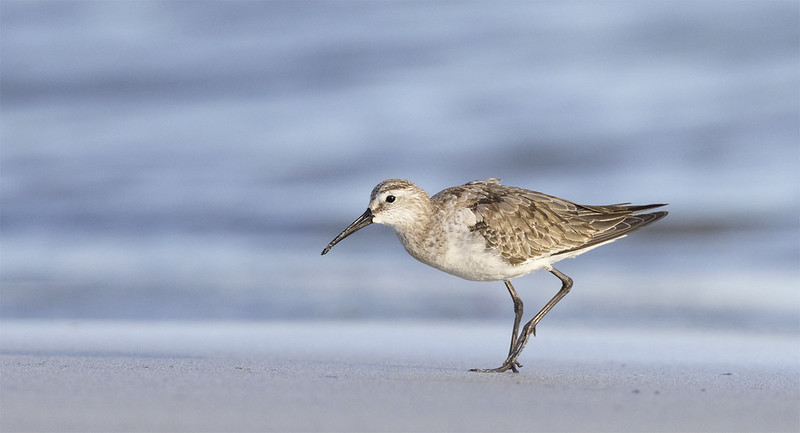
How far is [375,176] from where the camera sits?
14703mm

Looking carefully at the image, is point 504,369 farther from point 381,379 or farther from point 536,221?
point 536,221

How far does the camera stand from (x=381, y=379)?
5617mm

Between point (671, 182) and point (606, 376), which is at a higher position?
point (671, 182)

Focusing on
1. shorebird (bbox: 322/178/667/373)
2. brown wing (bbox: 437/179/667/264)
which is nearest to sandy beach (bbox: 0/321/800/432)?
shorebird (bbox: 322/178/667/373)

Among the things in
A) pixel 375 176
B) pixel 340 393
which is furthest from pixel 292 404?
pixel 375 176

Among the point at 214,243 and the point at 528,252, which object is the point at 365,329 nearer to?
the point at 528,252

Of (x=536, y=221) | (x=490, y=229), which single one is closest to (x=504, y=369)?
(x=490, y=229)

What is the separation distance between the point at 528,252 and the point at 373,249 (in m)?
4.95

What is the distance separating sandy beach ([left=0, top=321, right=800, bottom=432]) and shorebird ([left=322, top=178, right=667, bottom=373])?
2.19 feet

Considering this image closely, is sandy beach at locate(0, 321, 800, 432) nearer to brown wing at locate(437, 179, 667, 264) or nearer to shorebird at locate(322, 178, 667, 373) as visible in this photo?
shorebird at locate(322, 178, 667, 373)

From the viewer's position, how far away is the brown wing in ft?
21.9

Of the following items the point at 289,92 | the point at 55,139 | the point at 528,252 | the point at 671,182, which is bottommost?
the point at 528,252

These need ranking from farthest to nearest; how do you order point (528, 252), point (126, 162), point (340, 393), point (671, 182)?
point (126, 162), point (671, 182), point (528, 252), point (340, 393)

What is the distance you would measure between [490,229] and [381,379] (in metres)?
1.48
